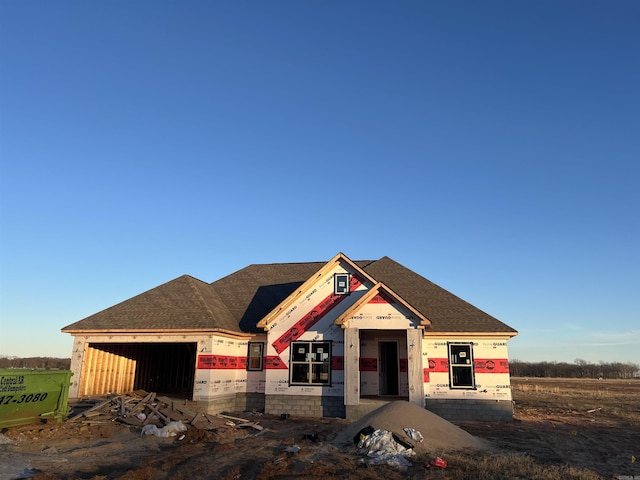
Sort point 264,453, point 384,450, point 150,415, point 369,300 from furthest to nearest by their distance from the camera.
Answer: point 369,300
point 150,415
point 264,453
point 384,450

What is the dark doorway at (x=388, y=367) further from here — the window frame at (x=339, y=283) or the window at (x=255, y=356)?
the window at (x=255, y=356)

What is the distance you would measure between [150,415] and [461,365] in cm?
1331

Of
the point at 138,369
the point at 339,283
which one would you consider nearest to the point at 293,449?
the point at 339,283

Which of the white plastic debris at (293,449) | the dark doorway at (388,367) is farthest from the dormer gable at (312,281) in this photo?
the white plastic debris at (293,449)

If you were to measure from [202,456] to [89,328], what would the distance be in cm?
1153

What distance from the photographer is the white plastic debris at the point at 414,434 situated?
13.1 meters

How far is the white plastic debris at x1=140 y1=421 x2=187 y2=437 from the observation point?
15.0 meters

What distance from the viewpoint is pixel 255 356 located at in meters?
22.6

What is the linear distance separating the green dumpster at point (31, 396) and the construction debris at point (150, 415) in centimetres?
83

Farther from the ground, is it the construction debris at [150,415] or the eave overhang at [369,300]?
the eave overhang at [369,300]

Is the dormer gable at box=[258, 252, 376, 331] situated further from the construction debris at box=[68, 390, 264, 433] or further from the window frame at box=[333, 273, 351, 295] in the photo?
the construction debris at box=[68, 390, 264, 433]

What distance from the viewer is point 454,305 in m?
22.7

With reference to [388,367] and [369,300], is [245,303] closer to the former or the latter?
[369,300]

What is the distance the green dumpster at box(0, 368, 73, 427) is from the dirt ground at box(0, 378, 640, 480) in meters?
0.49
